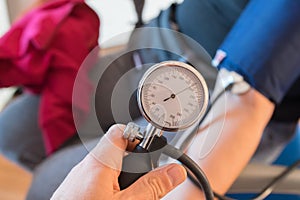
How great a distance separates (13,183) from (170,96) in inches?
35.2

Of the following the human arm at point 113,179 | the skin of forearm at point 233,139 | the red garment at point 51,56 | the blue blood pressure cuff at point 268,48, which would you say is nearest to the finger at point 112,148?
the human arm at point 113,179

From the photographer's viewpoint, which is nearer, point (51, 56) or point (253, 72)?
point (253, 72)

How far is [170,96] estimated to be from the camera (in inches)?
17.1

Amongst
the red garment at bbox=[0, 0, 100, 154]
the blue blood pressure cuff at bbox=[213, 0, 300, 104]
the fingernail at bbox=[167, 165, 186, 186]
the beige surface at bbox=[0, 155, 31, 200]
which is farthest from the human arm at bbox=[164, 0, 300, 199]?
the beige surface at bbox=[0, 155, 31, 200]

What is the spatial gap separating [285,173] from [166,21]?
37 centimetres

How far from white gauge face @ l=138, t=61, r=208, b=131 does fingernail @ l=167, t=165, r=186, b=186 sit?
0.07m

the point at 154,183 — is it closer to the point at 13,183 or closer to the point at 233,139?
the point at 233,139

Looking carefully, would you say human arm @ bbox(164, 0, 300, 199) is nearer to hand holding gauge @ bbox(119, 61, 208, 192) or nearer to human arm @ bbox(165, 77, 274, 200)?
human arm @ bbox(165, 77, 274, 200)

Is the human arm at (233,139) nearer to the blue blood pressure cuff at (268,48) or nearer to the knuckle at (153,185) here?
the blue blood pressure cuff at (268,48)

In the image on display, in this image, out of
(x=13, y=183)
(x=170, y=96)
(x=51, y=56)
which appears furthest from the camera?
(x=13, y=183)

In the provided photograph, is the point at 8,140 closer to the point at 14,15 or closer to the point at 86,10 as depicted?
the point at 86,10

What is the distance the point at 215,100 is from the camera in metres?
0.63

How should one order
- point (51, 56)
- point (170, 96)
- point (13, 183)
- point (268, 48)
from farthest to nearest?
point (13, 183), point (51, 56), point (268, 48), point (170, 96)

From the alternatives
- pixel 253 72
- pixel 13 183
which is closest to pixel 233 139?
pixel 253 72
